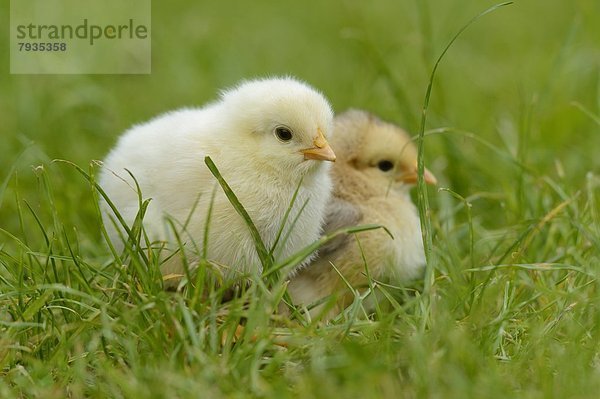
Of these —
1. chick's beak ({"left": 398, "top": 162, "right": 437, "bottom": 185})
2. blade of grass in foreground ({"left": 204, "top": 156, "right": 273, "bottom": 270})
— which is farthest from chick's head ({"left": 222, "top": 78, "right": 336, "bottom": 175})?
chick's beak ({"left": 398, "top": 162, "right": 437, "bottom": 185})

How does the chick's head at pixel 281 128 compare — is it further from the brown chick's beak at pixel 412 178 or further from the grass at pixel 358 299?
the brown chick's beak at pixel 412 178

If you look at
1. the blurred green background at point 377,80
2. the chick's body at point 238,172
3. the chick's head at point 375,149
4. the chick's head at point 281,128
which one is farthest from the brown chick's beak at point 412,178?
the chick's head at point 281,128

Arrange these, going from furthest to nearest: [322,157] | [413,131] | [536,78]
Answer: [536,78] < [413,131] < [322,157]

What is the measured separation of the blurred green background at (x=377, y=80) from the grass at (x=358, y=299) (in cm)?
2

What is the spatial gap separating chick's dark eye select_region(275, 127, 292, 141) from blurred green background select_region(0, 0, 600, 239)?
3.09ft

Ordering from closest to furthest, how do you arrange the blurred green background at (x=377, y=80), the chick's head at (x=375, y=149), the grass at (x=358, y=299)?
the grass at (x=358, y=299) → the chick's head at (x=375, y=149) → the blurred green background at (x=377, y=80)

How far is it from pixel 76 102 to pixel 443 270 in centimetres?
240

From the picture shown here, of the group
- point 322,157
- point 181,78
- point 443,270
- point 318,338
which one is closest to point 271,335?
point 318,338

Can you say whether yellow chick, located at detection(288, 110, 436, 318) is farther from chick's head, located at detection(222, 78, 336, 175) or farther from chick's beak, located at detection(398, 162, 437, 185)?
chick's head, located at detection(222, 78, 336, 175)

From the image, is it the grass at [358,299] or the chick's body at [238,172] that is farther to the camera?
the chick's body at [238,172]

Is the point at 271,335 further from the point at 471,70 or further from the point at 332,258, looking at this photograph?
the point at 471,70

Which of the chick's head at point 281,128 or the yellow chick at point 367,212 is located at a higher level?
the chick's head at point 281,128

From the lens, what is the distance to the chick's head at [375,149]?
375 centimetres

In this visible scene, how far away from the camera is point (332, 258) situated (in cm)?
340
